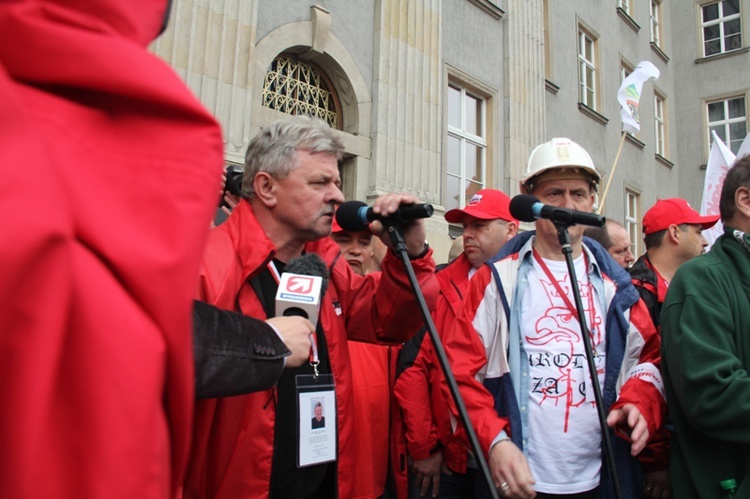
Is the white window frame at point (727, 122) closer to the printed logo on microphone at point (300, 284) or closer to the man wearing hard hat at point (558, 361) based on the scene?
the man wearing hard hat at point (558, 361)

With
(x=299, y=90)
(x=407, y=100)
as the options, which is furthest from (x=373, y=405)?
(x=407, y=100)

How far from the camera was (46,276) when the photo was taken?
1.62 feet

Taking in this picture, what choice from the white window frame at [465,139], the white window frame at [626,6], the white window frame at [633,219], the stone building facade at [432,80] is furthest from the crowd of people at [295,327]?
the white window frame at [626,6]

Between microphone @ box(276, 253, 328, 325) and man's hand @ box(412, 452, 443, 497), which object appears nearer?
microphone @ box(276, 253, 328, 325)

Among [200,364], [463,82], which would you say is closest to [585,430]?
[200,364]

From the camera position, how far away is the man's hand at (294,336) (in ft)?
4.36

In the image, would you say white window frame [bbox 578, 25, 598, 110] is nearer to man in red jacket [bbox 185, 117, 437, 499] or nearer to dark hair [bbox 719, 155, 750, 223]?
dark hair [bbox 719, 155, 750, 223]

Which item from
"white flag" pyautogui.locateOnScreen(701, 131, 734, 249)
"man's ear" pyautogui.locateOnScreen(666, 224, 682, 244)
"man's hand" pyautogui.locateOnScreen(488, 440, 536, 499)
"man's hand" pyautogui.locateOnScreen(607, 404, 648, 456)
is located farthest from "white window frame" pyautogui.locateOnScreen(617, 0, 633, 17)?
"man's hand" pyautogui.locateOnScreen(488, 440, 536, 499)

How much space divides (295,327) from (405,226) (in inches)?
27.7

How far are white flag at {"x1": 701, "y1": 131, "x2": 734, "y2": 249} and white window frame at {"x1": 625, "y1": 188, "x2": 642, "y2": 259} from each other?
10216 millimetres

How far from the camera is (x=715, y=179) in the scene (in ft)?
18.1

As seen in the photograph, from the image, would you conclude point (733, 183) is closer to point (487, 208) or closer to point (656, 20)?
point (487, 208)

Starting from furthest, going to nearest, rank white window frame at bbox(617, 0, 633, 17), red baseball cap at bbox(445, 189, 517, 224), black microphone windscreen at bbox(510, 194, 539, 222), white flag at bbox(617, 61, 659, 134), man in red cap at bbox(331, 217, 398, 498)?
white window frame at bbox(617, 0, 633, 17), white flag at bbox(617, 61, 659, 134), red baseball cap at bbox(445, 189, 517, 224), man in red cap at bbox(331, 217, 398, 498), black microphone windscreen at bbox(510, 194, 539, 222)

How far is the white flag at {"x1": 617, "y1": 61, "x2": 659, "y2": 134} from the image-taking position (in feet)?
20.9
